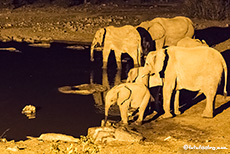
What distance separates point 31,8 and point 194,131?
2735 cm

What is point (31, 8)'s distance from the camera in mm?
35844

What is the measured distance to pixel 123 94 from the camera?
427 inches

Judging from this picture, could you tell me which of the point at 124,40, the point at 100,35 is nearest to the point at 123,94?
the point at 124,40

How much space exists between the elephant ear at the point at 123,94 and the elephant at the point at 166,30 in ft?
26.1

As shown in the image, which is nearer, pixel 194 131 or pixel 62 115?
pixel 194 131

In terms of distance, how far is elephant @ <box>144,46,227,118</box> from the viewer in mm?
11586

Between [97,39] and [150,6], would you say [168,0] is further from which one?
[97,39]

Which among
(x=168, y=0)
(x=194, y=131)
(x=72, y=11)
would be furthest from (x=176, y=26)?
(x=168, y=0)

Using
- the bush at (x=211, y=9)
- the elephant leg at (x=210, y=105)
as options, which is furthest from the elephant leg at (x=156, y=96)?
the bush at (x=211, y=9)

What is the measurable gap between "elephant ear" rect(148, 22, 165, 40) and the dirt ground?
375 centimetres

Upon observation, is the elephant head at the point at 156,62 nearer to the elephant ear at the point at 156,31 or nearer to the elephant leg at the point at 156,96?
the elephant leg at the point at 156,96

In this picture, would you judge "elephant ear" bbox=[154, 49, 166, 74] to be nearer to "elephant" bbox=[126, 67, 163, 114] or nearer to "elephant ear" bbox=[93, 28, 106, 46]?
"elephant" bbox=[126, 67, 163, 114]

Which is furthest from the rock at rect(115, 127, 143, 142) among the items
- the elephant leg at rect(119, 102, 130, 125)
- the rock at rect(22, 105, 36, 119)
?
the rock at rect(22, 105, 36, 119)

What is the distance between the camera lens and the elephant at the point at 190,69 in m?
11.6
